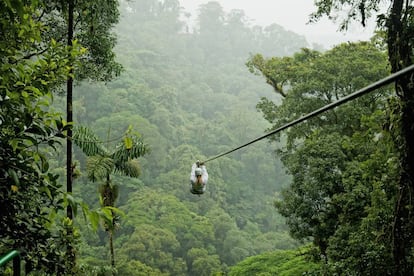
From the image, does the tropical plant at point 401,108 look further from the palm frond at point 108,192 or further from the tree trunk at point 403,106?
the palm frond at point 108,192

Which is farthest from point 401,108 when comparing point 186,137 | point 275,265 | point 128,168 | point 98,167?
point 186,137

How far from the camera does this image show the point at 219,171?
25.4 meters

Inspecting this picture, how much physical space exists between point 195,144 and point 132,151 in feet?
70.9

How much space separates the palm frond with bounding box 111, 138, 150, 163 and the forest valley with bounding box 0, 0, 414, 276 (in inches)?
1.0

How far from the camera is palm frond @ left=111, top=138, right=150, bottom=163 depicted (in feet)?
20.2

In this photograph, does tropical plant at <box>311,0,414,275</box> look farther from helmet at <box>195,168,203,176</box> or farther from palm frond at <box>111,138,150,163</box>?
palm frond at <box>111,138,150,163</box>

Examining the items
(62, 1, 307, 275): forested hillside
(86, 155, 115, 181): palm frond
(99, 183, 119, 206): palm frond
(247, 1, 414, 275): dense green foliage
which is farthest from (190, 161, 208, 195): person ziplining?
(62, 1, 307, 275): forested hillside

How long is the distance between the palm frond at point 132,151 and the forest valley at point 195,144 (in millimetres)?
26

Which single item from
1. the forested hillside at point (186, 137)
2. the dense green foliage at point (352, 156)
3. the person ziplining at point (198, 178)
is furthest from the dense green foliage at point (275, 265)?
the person ziplining at point (198, 178)

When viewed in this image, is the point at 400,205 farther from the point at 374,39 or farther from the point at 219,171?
the point at 219,171

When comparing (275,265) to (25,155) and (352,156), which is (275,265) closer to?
(352,156)

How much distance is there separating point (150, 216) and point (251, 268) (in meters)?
8.53

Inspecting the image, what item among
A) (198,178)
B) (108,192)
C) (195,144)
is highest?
(195,144)

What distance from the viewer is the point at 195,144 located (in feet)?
91.4
